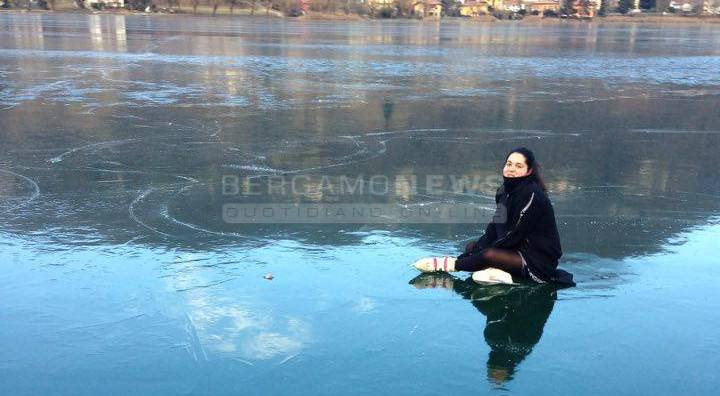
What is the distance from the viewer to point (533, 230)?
5.14m

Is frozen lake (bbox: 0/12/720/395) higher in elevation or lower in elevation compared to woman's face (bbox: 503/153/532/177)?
lower

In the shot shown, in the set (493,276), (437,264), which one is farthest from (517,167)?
(437,264)

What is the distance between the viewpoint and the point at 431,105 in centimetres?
1431

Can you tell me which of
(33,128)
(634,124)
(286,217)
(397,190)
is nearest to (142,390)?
(286,217)

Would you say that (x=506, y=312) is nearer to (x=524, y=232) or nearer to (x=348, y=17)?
(x=524, y=232)

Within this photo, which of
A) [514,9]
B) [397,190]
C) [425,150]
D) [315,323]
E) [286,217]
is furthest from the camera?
[514,9]

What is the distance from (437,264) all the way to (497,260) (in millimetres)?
454

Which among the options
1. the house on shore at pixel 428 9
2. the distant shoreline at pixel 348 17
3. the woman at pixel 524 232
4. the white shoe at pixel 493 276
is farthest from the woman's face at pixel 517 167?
the house on shore at pixel 428 9

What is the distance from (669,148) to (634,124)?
7.40ft

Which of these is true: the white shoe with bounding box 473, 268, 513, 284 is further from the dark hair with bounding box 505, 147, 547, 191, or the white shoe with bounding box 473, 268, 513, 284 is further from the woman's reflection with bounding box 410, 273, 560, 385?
the dark hair with bounding box 505, 147, 547, 191

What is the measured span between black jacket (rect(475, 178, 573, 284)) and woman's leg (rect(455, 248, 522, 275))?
0.16ft

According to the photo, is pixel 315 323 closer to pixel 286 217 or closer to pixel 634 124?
pixel 286 217

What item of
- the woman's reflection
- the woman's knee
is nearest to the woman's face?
the woman's knee

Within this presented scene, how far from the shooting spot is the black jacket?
16.6 ft
